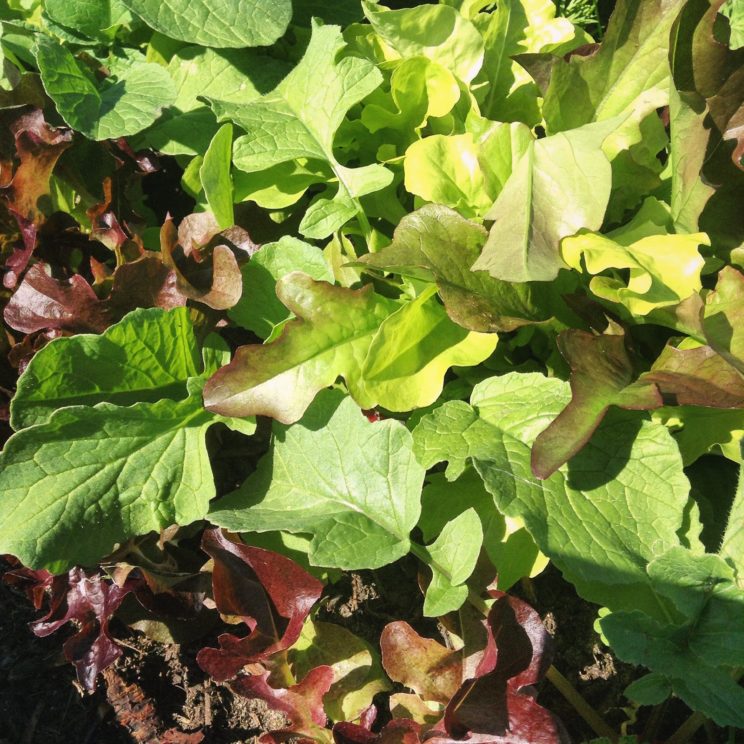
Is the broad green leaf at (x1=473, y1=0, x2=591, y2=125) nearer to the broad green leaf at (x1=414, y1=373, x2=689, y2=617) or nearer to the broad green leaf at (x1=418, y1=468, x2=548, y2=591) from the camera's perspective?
the broad green leaf at (x1=414, y1=373, x2=689, y2=617)

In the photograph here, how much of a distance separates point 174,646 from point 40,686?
0.25m

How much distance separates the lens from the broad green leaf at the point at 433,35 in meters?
1.46

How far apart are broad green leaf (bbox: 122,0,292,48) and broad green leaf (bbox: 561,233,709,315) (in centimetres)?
75

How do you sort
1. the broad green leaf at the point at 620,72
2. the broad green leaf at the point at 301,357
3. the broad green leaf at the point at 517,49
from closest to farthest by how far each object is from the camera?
the broad green leaf at the point at 301,357 → the broad green leaf at the point at 620,72 → the broad green leaf at the point at 517,49

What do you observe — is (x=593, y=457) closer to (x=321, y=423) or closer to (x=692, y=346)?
(x=692, y=346)

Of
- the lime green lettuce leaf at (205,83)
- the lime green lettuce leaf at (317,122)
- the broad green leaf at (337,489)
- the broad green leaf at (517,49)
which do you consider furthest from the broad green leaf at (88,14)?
the broad green leaf at (337,489)

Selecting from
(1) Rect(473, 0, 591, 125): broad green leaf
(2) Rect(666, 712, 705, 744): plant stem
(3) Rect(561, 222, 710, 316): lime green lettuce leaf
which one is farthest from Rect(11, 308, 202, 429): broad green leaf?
(2) Rect(666, 712, 705, 744): plant stem

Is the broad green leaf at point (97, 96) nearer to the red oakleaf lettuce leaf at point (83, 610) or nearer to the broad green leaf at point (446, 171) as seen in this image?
the broad green leaf at point (446, 171)

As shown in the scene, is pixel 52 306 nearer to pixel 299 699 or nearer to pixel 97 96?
pixel 97 96

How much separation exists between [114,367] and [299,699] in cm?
59

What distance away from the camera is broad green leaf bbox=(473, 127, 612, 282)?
115 cm

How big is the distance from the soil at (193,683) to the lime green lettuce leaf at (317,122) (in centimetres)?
65

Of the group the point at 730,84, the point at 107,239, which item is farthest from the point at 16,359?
the point at 730,84

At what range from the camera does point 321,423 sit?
133 centimetres
